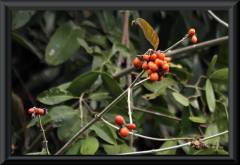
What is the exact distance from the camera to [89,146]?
4.18 feet

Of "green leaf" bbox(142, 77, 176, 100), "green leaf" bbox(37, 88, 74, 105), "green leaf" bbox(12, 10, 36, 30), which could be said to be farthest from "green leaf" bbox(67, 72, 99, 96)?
"green leaf" bbox(12, 10, 36, 30)

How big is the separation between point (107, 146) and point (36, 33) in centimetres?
67

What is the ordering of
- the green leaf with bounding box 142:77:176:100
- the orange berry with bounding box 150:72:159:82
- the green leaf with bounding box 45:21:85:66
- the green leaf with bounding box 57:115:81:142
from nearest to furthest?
1. the orange berry with bounding box 150:72:159:82
2. the green leaf with bounding box 57:115:81:142
3. the green leaf with bounding box 142:77:176:100
4. the green leaf with bounding box 45:21:85:66

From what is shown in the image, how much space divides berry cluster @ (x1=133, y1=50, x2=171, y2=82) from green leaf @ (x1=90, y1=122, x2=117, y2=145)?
391 mm

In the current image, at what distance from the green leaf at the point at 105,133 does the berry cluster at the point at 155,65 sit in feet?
1.28

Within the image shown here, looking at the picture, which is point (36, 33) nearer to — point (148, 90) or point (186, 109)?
point (148, 90)

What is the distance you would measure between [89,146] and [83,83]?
0.77 ft

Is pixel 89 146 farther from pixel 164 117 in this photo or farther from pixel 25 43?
pixel 25 43

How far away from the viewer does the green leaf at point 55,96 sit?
142cm

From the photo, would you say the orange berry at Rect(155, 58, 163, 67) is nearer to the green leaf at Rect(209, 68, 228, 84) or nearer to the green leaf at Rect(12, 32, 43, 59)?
the green leaf at Rect(209, 68, 228, 84)

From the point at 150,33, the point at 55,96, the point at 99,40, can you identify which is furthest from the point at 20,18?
the point at 150,33

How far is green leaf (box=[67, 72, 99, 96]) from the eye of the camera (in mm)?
1434
